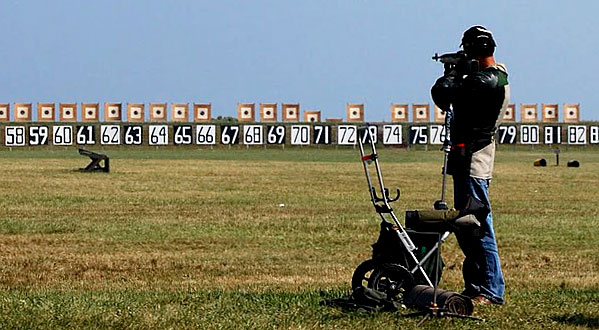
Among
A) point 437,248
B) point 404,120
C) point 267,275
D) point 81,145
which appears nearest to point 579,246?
point 267,275

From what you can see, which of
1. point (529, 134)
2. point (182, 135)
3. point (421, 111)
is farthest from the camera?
point (421, 111)

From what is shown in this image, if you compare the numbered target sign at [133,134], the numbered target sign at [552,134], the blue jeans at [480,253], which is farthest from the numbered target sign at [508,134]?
the blue jeans at [480,253]

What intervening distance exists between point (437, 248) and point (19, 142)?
94940 millimetres

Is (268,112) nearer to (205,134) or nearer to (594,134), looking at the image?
(205,134)

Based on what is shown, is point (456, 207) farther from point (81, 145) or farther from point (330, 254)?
point (81, 145)

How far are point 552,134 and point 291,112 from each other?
85.5 feet

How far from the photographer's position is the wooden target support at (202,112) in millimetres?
109250

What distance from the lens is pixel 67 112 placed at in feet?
357

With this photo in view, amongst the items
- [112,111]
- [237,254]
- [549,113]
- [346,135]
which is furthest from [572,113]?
[237,254]

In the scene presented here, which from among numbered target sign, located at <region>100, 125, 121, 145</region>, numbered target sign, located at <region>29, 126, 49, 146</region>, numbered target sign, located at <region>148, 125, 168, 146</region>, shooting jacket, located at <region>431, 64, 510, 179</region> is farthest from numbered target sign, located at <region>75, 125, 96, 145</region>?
shooting jacket, located at <region>431, 64, 510, 179</region>

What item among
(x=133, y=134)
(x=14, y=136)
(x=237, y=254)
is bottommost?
(x=237, y=254)

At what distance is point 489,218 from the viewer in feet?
30.2

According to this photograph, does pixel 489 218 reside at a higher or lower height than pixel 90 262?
higher

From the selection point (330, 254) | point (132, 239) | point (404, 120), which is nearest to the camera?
point (330, 254)
